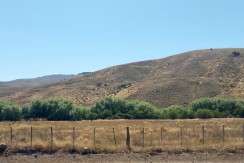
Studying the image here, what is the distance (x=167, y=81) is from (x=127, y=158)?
97365 millimetres

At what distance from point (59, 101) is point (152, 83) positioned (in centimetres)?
5615

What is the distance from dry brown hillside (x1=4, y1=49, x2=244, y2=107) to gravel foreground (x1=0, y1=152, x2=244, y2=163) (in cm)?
7615

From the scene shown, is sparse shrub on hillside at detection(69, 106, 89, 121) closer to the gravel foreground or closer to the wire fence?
the wire fence

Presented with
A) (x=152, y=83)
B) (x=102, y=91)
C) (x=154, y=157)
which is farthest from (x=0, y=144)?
(x=102, y=91)

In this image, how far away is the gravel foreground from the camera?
27.6m

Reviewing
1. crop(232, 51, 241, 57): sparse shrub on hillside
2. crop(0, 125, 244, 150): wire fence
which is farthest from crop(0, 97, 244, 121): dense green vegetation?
crop(232, 51, 241, 57): sparse shrub on hillside

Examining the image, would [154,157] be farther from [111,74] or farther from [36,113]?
[111,74]

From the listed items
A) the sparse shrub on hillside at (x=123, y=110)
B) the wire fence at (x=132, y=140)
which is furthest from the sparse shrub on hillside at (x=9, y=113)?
the wire fence at (x=132, y=140)

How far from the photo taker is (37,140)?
108 feet

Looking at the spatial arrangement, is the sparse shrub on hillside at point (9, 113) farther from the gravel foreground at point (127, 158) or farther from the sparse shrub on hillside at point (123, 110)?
the gravel foreground at point (127, 158)

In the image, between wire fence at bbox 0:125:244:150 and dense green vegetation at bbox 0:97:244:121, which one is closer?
wire fence at bbox 0:125:244:150

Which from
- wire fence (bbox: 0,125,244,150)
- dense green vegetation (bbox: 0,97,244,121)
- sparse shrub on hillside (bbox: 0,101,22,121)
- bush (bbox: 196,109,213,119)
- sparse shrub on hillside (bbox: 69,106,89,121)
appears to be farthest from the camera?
sparse shrub on hillside (bbox: 69,106,89,121)

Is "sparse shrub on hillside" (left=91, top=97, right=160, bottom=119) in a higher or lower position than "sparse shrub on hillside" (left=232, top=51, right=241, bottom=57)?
lower

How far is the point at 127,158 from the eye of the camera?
92.1 feet
